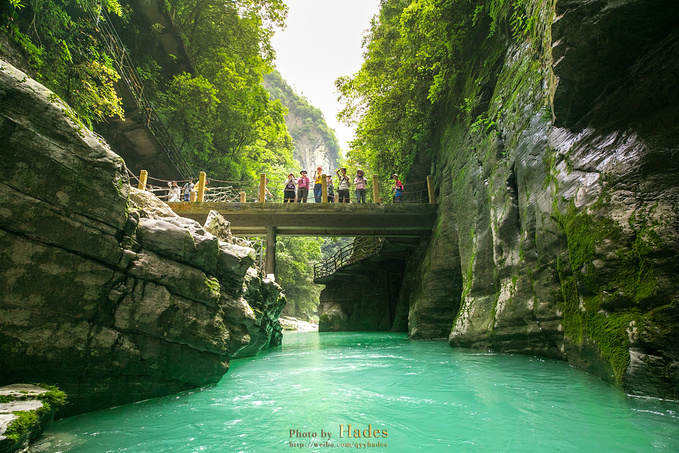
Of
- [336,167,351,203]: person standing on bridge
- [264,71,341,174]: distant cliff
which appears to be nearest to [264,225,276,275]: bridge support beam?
[336,167,351,203]: person standing on bridge

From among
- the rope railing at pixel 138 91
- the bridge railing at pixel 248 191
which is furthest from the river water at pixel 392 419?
the rope railing at pixel 138 91

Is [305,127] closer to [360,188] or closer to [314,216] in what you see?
[360,188]

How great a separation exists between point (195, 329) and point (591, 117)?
5.74 m

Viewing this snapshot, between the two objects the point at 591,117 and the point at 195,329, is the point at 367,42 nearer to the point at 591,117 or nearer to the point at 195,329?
the point at 591,117

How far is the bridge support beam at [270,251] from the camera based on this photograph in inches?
430

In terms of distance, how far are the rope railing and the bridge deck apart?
4529mm

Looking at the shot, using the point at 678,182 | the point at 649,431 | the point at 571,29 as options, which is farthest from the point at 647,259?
the point at 571,29

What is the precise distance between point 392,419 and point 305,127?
6445cm

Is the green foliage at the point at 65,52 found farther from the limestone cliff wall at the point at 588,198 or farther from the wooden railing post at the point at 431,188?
the wooden railing post at the point at 431,188

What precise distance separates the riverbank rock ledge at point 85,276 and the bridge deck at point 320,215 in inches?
281

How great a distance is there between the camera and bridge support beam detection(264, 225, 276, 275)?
35.8ft

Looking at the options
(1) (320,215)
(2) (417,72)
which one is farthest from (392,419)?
(2) (417,72)

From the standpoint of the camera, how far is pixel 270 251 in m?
11.4

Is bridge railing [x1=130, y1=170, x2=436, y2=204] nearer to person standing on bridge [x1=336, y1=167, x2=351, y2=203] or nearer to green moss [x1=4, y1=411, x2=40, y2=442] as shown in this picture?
person standing on bridge [x1=336, y1=167, x2=351, y2=203]
